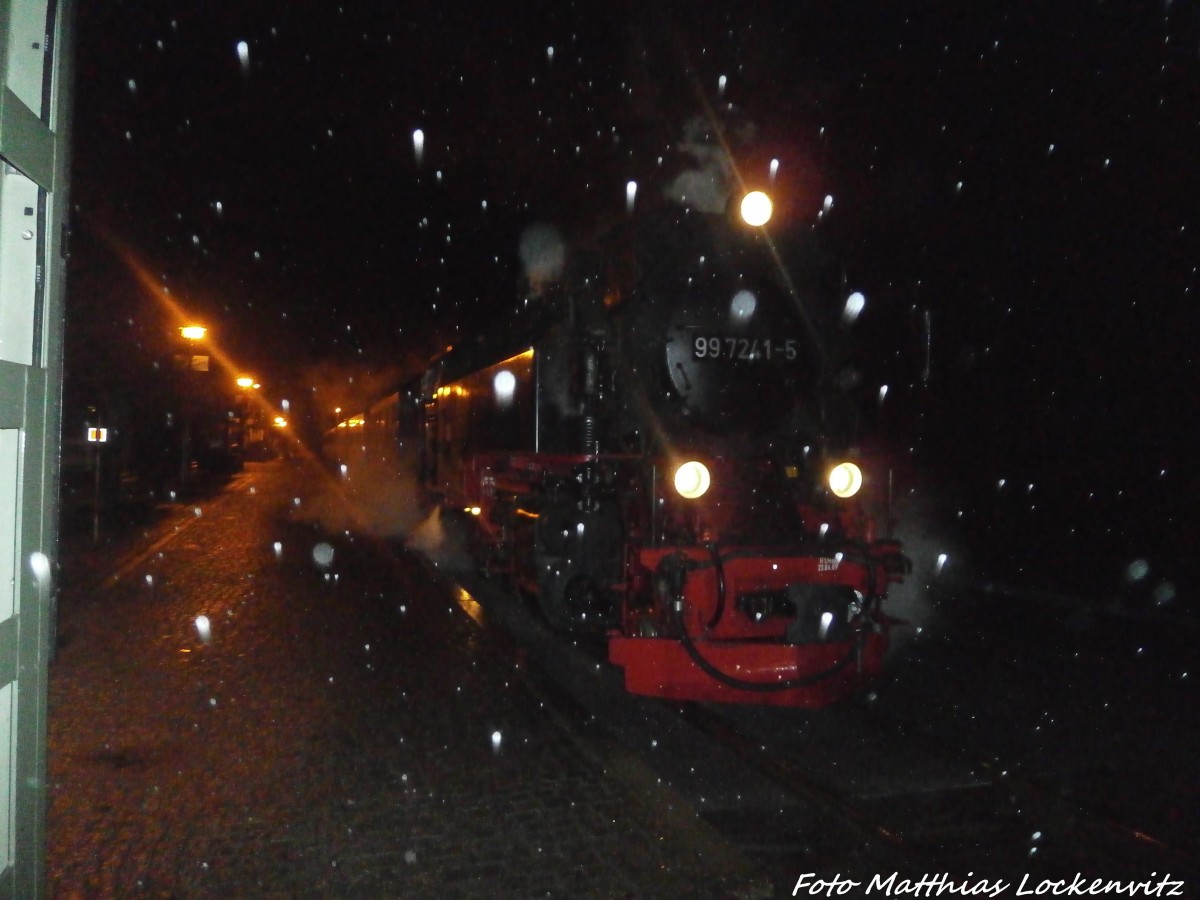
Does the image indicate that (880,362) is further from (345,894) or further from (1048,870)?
(345,894)

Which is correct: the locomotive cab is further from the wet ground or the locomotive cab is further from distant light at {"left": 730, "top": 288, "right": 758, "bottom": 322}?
the wet ground

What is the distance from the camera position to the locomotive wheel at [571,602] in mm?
8445

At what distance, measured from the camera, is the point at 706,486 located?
7.34 metres

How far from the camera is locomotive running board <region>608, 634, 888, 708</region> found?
6.83 m

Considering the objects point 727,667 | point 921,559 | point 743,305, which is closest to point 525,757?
point 727,667

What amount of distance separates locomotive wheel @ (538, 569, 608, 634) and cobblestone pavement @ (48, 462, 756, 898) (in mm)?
621

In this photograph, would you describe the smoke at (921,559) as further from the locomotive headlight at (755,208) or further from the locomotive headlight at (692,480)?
the locomotive headlight at (755,208)

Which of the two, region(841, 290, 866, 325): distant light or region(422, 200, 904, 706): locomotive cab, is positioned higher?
region(841, 290, 866, 325): distant light

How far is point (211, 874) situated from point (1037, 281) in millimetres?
11662

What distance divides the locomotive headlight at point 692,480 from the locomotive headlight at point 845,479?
1.14 metres

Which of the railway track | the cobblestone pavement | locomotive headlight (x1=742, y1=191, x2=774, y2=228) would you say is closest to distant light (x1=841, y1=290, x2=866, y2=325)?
locomotive headlight (x1=742, y1=191, x2=774, y2=228)

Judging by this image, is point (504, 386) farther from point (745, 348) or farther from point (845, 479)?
point (845, 479)

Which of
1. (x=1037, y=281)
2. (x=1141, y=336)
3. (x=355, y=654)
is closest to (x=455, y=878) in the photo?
(x=355, y=654)

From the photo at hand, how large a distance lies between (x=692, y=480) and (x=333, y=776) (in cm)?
317
